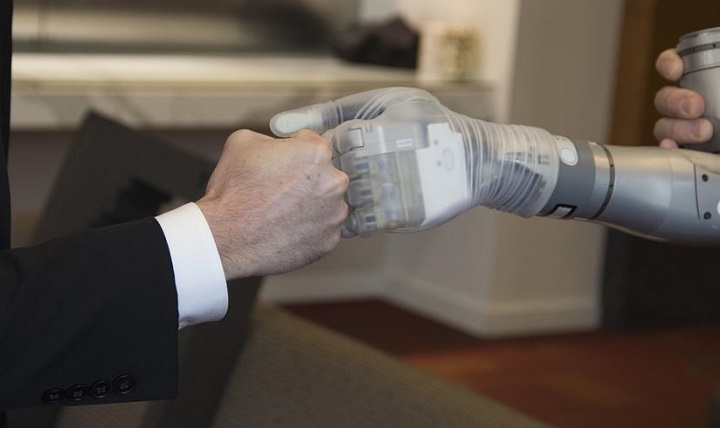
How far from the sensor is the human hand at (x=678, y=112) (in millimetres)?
1270

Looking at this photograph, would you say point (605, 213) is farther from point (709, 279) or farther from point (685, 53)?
point (709, 279)

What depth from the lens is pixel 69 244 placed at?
1026mm

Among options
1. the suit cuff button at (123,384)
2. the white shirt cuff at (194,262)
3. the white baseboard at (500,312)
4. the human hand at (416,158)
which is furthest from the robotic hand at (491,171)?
the white baseboard at (500,312)

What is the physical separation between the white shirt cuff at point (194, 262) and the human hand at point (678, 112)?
511 millimetres

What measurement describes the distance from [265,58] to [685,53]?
3.16 metres

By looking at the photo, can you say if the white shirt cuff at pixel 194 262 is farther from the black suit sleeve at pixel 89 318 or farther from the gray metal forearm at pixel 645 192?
the gray metal forearm at pixel 645 192

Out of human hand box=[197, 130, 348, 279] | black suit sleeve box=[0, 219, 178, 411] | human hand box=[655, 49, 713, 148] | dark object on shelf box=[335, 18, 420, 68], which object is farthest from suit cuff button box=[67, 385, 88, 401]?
dark object on shelf box=[335, 18, 420, 68]

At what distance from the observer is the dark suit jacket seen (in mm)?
996

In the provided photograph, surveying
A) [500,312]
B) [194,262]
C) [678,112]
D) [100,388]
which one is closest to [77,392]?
[100,388]

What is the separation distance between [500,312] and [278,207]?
308 cm

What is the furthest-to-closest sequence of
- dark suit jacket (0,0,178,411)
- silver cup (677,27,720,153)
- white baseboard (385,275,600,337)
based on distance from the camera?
1. white baseboard (385,275,600,337)
2. silver cup (677,27,720,153)
3. dark suit jacket (0,0,178,411)

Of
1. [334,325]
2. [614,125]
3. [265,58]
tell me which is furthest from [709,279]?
[265,58]

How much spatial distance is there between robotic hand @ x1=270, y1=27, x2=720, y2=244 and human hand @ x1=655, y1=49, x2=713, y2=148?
0.07 feet

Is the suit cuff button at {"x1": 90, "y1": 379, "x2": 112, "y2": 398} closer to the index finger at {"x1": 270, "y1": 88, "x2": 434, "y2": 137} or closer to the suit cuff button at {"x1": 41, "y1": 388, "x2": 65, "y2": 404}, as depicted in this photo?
the suit cuff button at {"x1": 41, "y1": 388, "x2": 65, "y2": 404}
